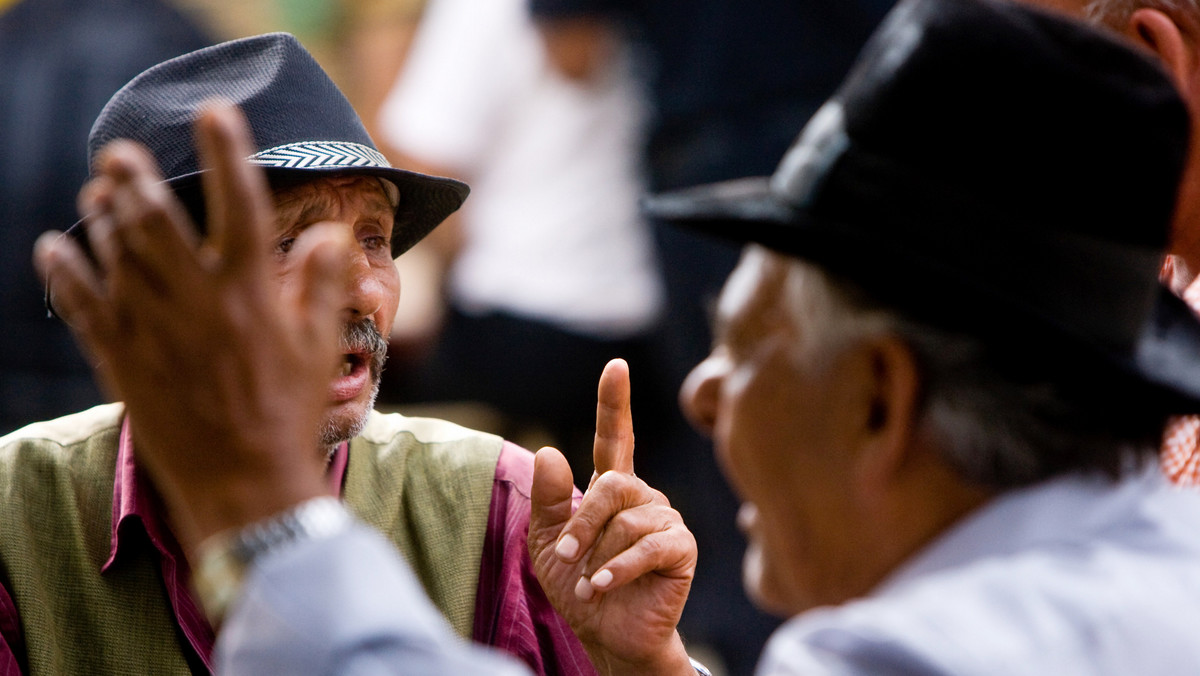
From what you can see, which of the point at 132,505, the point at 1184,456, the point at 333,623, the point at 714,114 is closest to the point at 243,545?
the point at 333,623

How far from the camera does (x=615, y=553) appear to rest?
191cm

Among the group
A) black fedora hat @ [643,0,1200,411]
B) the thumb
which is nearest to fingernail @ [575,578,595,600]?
the thumb

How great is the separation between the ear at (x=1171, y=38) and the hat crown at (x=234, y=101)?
1390mm

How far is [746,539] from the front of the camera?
3.68m

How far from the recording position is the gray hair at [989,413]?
1291 mm

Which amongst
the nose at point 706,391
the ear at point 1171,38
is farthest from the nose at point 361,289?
the ear at point 1171,38

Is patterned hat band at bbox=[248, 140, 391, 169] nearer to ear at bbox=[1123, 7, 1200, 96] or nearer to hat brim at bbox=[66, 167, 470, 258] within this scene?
hat brim at bbox=[66, 167, 470, 258]

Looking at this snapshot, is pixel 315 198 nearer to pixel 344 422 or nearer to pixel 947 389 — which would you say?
pixel 344 422

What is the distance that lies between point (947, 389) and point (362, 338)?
122cm

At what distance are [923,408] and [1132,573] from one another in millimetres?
261

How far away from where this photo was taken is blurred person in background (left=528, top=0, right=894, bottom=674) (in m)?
3.30

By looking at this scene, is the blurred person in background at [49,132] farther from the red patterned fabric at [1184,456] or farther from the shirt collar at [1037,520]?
the shirt collar at [1037,520]

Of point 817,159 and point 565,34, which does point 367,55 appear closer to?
point 565,34

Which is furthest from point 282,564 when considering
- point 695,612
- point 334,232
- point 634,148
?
point 634,148
